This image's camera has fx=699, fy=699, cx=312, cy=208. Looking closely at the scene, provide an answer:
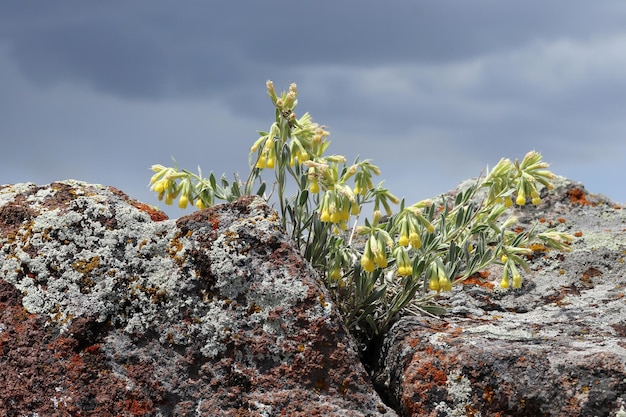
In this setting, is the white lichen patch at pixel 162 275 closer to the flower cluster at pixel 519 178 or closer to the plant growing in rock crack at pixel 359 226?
the plant growing in rock crack at pixel 359 226

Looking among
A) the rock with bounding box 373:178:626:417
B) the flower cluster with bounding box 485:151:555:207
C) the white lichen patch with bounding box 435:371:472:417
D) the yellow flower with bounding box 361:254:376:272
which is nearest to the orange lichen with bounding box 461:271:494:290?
the rock with bounding box 373:178:626:417

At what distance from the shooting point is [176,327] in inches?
161

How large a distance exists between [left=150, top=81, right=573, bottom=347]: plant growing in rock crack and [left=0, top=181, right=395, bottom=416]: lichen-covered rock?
509mm

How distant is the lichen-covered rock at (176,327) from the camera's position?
4.00 m

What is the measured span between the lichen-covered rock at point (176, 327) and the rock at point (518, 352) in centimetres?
36

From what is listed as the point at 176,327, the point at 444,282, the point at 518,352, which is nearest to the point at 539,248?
the point at 444,282

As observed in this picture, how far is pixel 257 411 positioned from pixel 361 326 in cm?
121

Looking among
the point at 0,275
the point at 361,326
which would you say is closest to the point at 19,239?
the point at 0,275

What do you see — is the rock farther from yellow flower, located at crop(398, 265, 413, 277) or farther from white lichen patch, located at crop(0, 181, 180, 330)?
white lichen patch, located at crop(0, 181, 180, 330)

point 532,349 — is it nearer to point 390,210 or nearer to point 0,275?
point 390,210

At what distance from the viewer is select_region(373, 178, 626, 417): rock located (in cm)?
385

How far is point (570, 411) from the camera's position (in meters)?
3.81

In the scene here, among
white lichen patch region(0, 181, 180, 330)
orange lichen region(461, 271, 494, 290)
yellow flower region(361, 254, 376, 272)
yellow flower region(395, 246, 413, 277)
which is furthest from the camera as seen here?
orange lichen region(461, 271, 494, 290)

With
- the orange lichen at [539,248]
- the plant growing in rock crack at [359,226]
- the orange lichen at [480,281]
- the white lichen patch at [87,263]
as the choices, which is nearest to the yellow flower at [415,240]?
the plant growing in rock crack at [359,226]
